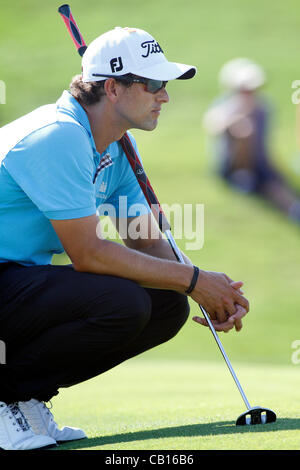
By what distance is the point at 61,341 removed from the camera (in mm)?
3191

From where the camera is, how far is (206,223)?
13.9 meters

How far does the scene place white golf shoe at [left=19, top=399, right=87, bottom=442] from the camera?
3209 mm

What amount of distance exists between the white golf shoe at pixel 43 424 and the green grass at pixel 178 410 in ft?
0.24

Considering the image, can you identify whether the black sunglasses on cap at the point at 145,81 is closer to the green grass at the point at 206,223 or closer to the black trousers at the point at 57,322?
the black trousers at the point at 57,322

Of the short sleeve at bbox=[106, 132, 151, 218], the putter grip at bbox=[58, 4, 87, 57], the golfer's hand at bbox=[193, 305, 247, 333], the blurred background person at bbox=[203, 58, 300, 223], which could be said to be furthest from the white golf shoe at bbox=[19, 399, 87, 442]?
the blurred background person at bbox=[203, 58, 300, 223]

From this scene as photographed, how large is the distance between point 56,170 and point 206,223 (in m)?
10.9

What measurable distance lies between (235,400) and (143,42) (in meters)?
1.87

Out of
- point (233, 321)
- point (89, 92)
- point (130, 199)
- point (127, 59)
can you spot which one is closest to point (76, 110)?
point (89, 92)

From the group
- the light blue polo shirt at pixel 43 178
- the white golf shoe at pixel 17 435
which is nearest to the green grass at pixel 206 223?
the white golf shoe at pixel 17 435

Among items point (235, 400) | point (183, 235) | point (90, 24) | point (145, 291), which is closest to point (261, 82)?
point (183, 235)

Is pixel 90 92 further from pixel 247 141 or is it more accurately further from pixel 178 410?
pixel 247 141

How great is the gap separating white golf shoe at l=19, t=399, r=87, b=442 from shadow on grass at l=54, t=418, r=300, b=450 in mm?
58

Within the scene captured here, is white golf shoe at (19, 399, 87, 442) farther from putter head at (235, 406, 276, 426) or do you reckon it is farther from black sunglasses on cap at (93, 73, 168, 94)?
black sunglasses on cap at (93, 73, 168, 94)
